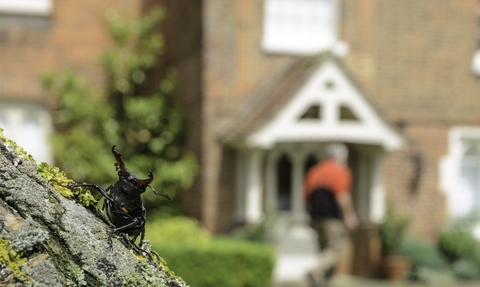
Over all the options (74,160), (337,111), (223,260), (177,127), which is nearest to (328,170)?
(223,260)

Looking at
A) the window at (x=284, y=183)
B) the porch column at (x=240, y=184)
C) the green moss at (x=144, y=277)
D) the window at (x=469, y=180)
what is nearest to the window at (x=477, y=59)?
the window at (x=469, y=180)

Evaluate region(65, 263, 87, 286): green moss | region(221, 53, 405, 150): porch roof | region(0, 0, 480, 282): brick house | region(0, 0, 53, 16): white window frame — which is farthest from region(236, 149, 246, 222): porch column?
region(65, 263, 87, 286): green moss

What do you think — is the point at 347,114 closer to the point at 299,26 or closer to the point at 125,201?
the point at 299,26

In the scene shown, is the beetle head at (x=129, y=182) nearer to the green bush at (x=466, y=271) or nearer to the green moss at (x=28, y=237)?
the green moss at (x=28, y=237)

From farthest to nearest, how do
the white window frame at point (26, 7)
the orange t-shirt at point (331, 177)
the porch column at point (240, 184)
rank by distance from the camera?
the white window frame at point (26, 7), the porch column at point (240, 184), the orange t-shirt at point (331, 177)

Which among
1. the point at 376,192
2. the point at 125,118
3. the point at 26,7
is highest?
the point at 26,7

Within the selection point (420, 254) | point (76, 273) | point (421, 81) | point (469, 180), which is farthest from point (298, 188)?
point (76, 273)
